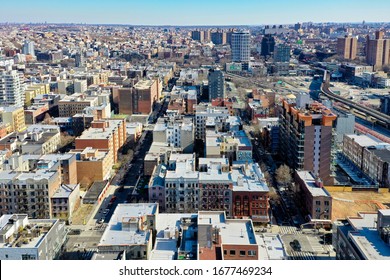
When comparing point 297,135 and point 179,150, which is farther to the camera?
point 179,150

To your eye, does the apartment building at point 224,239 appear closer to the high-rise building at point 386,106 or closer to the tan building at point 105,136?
the tan building at point 105,136

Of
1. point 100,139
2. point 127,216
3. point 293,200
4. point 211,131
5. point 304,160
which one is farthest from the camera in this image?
point 211,131

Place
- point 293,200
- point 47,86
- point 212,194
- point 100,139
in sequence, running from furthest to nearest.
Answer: point 47,86 < point 100,139 < point 293,200 < point 212,194

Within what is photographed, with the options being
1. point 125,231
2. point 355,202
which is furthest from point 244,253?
point 355,202

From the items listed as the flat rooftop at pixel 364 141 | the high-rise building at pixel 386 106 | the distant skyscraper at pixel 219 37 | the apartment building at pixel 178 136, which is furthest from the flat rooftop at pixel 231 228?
the distant skyscraper at pixel 219 37

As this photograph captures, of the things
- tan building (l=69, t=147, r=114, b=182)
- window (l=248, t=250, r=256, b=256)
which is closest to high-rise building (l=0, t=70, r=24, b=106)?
tan building (l=69, t=147, r=114, b=182)

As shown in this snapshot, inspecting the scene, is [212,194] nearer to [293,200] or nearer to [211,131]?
[293,200]

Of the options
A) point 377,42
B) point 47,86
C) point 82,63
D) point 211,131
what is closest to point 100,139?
point 211,131

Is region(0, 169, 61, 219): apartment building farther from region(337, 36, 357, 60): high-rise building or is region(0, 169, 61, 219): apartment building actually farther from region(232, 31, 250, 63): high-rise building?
region(337, 36, 357, 60): high-rise building
